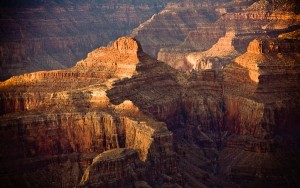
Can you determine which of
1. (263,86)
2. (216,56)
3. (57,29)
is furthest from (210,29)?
(263,86)

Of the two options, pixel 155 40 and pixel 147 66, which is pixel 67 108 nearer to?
pixel 147 66

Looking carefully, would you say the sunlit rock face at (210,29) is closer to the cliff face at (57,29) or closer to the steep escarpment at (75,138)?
the cliff face at (57,29)

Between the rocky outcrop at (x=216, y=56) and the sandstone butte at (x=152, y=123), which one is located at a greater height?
the rocky outcrop at (x=216, y=56)

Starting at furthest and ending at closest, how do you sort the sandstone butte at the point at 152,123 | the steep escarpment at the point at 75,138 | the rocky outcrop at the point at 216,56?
1. the rocky outcrop at the point at 216,56
2. the sandstone butte at the point at 152,123
3. the steep escarpment at the point at 75,138

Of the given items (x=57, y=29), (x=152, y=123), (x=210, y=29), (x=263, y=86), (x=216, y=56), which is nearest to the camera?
(x=152, y=123)

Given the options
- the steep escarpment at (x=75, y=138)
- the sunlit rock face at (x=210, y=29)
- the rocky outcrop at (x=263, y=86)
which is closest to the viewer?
the steep escarpment at (x=75, y=138)

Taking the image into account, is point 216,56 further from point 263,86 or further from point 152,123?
point 152,123

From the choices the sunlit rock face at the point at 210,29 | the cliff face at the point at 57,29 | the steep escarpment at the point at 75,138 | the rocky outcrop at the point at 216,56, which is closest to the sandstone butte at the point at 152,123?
the steep escarpment at the point at 75,138
